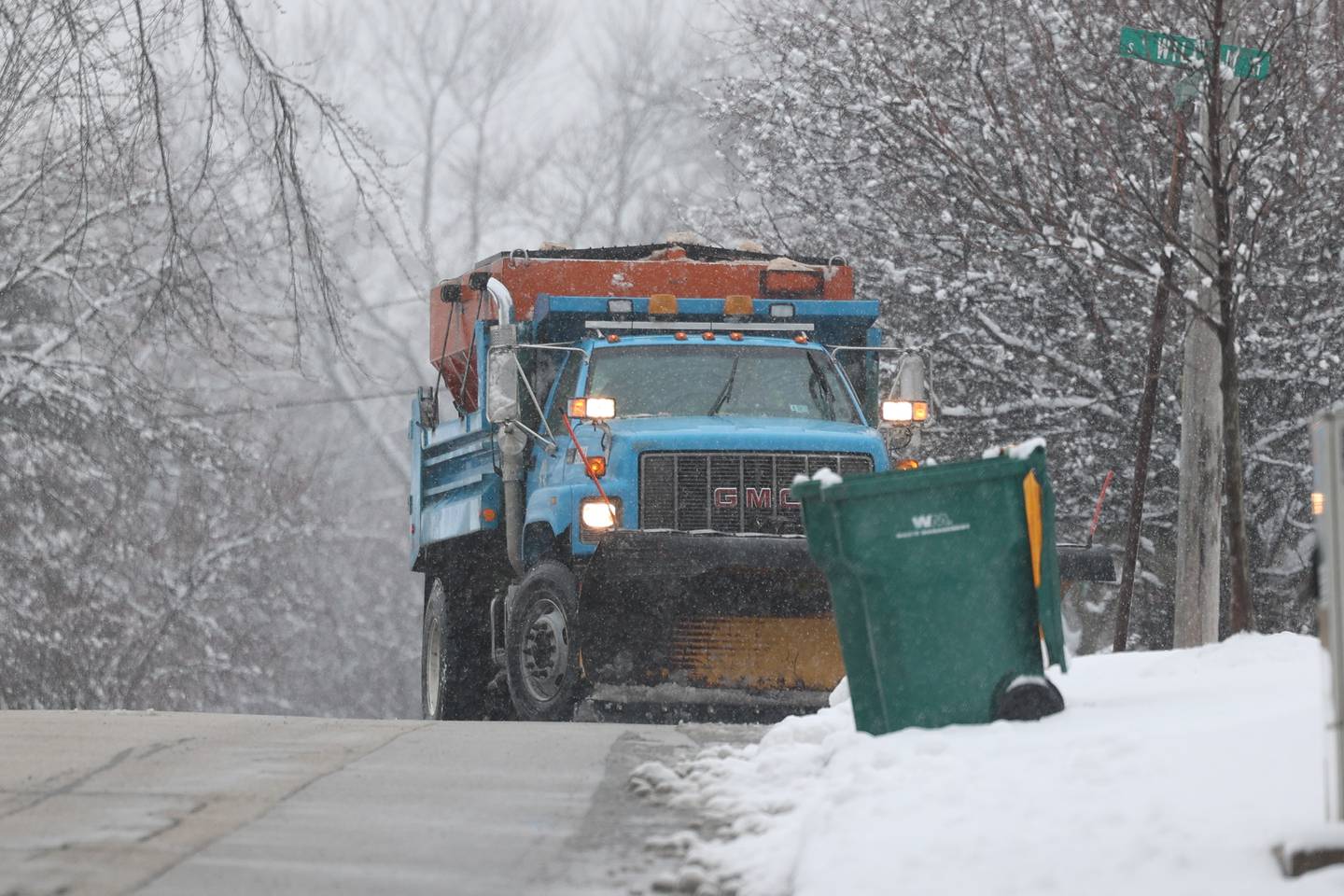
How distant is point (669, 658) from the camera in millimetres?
11758

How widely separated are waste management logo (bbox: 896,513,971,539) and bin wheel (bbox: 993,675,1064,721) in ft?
1.96

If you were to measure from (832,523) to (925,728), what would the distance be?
2.69ft

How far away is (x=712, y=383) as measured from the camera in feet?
43.7

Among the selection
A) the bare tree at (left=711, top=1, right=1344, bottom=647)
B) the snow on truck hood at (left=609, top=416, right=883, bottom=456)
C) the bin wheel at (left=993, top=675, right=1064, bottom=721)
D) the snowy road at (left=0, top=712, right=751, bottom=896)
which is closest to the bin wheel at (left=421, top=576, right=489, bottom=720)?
the snow on truck hood at (left=609, top=416, right=883, bottom=456)

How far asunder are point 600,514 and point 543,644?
975mm

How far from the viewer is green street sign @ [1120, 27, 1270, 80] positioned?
1108 centimetres

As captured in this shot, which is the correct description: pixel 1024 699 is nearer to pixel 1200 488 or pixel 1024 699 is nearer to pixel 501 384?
pixel 1200 488

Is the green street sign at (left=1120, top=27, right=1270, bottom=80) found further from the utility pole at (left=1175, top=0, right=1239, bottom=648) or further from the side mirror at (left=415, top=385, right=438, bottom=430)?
the side mirror at (left=415, top=385, right=438, bottom=430)

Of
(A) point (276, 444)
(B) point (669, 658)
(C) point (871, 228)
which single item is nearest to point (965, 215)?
(C) point (871, 228)

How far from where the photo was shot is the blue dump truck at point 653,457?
11.8 meters

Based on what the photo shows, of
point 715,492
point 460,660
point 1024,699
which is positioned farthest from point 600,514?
point 1024,699

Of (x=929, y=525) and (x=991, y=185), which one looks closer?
(x=929, y=525)

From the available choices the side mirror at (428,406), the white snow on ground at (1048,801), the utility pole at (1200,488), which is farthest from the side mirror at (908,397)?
the white snow on ground at (1048,801)

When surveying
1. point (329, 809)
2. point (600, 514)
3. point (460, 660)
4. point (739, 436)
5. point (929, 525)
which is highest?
point (739, 436)
